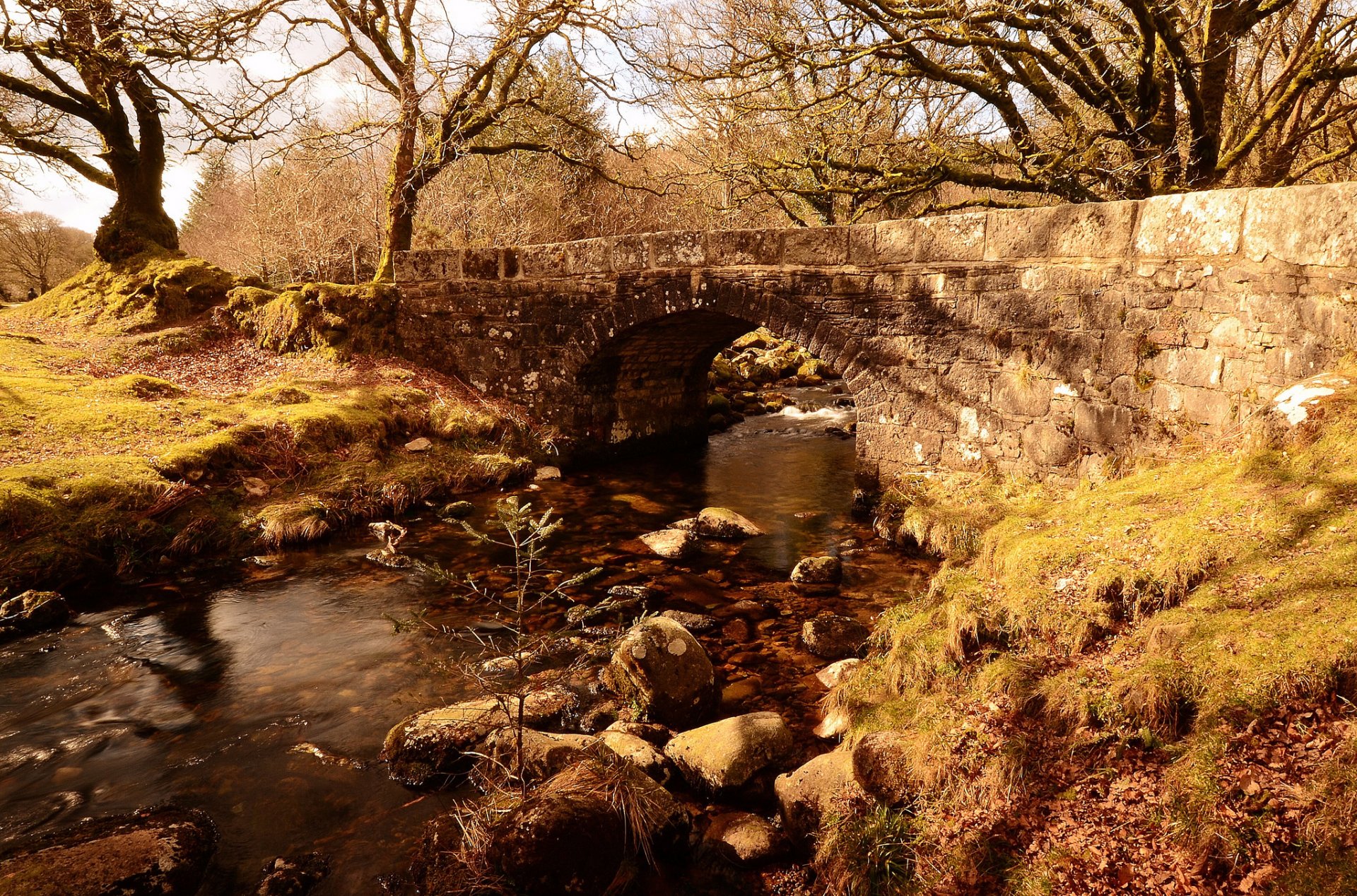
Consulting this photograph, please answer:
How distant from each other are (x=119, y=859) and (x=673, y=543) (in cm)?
467

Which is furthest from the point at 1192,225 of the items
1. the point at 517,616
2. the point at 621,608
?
the point at 517,616

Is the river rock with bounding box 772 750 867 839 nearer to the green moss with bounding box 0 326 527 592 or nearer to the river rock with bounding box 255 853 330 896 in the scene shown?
the river rock with bounding box 255 853 330 896

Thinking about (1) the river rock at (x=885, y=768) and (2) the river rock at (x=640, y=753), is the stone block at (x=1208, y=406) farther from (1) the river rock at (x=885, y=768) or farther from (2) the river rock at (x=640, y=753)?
(2) the river rock at (x=640, y=753)

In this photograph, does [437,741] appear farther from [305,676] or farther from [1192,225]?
[1192,225]

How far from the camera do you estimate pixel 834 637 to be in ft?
16.3

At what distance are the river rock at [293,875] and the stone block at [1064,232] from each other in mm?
6472

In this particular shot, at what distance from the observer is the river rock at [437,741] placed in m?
3.75

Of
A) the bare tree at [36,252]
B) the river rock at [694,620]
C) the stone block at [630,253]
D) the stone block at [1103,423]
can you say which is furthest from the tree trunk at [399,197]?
the bare tree at [36,252]

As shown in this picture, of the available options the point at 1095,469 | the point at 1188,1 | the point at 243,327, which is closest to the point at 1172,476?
the point at 1095,469

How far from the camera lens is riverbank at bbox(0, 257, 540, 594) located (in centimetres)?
642

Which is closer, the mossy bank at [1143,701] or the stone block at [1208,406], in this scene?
the mossy bank at [1143,701]

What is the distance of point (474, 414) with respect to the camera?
980 cm

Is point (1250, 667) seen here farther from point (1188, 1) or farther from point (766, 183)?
point (766, 183)

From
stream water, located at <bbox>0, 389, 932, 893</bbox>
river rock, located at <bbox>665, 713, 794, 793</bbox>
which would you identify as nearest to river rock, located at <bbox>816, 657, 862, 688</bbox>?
stream water, located at <bbox>0, 389, 932, 893</bbox>
